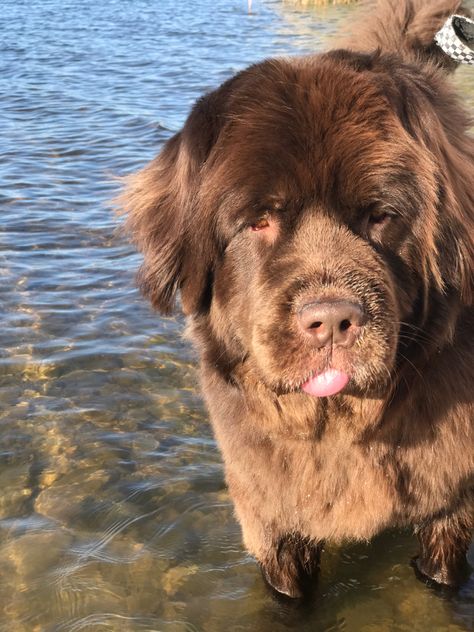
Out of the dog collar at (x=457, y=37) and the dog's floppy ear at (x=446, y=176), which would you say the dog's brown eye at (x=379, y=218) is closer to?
the dog's floppy ear at (x=446, y=176)

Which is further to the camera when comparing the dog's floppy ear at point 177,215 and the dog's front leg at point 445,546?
the dog's front leg at point 445,546

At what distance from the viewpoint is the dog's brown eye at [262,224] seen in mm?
2279

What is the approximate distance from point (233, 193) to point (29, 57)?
11509mm

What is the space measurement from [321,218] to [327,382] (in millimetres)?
458

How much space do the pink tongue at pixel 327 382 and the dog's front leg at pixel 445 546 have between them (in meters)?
0.82

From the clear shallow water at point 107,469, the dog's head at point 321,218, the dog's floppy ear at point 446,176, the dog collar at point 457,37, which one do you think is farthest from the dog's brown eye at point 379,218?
the dog collar at point 457,37

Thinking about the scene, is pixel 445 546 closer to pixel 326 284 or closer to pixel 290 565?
pixel 290 565

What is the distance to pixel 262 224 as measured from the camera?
2297 mm

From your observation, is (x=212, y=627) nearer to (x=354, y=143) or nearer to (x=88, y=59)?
(x=354, y=143)

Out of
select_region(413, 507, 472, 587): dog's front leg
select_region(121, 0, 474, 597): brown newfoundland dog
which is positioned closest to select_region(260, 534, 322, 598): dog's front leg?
select_region(121, 0, 474, 597): brown newfoundland dog

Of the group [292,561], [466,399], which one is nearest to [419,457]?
[466,399]

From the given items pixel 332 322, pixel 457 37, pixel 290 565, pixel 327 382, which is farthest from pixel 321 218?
pixel 457 37

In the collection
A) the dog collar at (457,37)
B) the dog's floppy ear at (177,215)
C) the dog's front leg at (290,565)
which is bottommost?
the dog's front leg at (290,565)

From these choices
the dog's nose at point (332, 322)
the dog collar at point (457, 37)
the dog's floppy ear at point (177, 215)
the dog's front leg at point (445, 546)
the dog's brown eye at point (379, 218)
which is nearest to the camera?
the dog's nose at point (332, 322)
